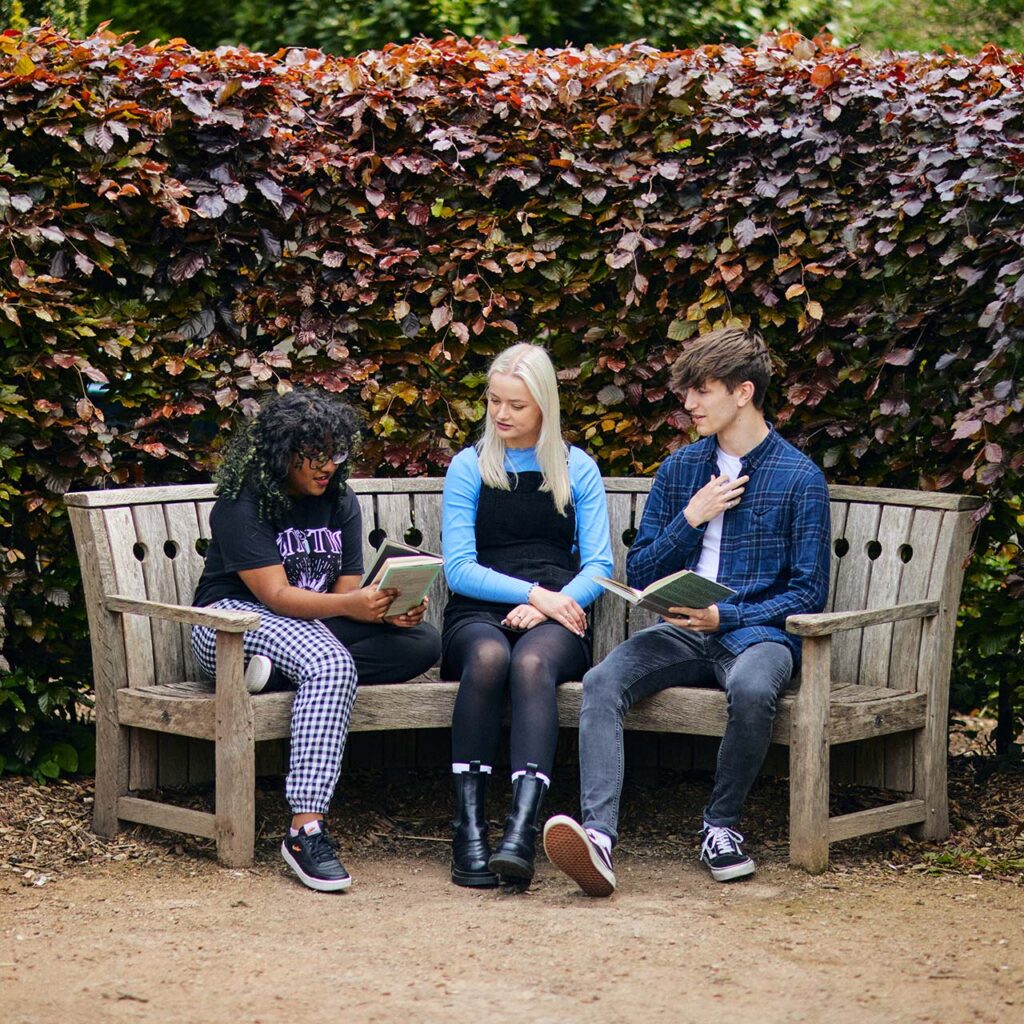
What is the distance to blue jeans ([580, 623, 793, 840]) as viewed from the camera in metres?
4.14

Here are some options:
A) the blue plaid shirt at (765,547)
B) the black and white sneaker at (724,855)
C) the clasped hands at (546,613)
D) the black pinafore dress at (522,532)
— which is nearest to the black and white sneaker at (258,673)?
the black pinafore dress at (522,532)

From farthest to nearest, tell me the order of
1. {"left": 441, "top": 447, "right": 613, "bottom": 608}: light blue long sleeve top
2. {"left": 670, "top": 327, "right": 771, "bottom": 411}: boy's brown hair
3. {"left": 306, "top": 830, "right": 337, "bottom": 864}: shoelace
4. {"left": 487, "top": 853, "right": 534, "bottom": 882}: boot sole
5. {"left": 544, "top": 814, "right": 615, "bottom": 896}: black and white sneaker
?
{"left": 441, "top": 447, "right": 613, "bottom": 608}: light blue long sleeve top < {"left": 670, "top": 327, "right": 771, "bottom": 411}: boy's brown hair < {"left": 306, "top": 830, "right": 337, "bottom": 864}: shoelace < {"left": 487, "top": 853, "right": 534, "bottom": 882}: boot sole < {"left": 544, "top": 814, "right": 615, "bottom": 896}: black and white sneaker

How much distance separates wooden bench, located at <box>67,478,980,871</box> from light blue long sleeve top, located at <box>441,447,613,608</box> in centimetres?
34

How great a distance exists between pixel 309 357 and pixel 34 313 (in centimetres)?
93

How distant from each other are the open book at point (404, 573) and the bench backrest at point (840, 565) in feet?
2.13

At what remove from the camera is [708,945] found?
3.62 m

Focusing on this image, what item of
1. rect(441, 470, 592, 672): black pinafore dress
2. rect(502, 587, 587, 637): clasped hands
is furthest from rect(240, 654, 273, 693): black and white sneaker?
rect(502, 587, 587, 637): clasped hands

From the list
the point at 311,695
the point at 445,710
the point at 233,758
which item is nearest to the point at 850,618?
the point at 445,710

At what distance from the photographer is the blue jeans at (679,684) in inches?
163

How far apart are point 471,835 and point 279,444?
4.19ft

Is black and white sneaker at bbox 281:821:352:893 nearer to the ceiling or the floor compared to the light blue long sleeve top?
nearer to the floor

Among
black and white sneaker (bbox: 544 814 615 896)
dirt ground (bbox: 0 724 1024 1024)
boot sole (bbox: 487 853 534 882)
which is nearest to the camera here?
dirt ground (bbox: 0 724 1024 1024)

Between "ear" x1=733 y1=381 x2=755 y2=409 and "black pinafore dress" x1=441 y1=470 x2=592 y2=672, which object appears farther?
"black pinafore dress" x1=441 y1=470 x2=592 y2=672

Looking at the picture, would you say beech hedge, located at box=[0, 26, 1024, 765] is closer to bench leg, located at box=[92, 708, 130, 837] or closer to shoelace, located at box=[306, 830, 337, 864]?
bench leg, located at box=[92, 708, 130, 837]
